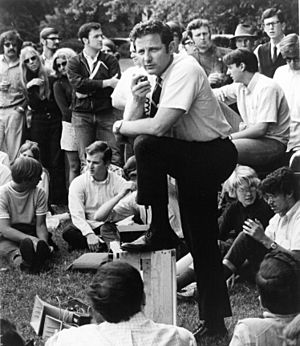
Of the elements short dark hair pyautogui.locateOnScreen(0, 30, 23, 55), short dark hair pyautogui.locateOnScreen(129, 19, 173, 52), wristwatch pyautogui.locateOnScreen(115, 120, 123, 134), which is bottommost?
wristwatch pyautogui.locateOnScreen(115, 120, 123, 134)

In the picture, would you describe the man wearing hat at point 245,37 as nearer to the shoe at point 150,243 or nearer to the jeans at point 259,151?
the jeans at point 259,151

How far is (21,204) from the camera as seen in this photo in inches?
191

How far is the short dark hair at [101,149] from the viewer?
14.9 ft

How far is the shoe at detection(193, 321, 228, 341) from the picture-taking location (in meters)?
4.32

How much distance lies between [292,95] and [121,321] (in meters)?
1.48

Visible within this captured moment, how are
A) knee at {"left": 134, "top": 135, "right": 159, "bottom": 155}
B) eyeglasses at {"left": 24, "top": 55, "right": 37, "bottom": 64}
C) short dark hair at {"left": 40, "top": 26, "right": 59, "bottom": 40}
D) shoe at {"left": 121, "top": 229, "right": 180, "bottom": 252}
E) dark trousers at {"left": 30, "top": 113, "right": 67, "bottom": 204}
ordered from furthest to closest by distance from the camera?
eyeglasses at {"left": 24, "top": 55, "right": 37, "bottom": 64}
dark trousers at {"left": 30, "top": 113, "right": 67, "bottom": 204}
short dark hair at {"left": 40, "top": 26, "right": 59, "bottom": 40}
shoe at {"left": 121, "top": 229, "right": 180, "bottom": 252}
knee at {"left": 134, "top": 135, "right": 159, "bottom": 155}

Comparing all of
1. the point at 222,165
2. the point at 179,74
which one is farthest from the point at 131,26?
the point at 222,165

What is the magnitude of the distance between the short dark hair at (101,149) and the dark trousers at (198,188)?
1.31 ft

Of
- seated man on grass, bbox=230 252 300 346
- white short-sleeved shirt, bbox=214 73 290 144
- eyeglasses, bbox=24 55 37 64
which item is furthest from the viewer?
eyeglasses, bbox=24 55 37 64

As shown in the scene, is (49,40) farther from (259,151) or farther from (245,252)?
(245,252)

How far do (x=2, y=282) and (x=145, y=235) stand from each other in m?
0.79

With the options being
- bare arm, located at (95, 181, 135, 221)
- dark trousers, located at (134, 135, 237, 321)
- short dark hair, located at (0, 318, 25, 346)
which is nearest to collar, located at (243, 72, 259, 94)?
dark trousers, located at (134, 135, 237, 321)

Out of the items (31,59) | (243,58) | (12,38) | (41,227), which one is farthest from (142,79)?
(41,227)

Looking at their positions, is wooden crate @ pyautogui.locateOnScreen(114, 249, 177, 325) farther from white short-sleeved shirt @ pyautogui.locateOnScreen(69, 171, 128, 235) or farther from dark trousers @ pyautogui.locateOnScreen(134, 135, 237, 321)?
white short-sleeved shirt @ pyautogui.locateOnScreen(69, 171, 128, 235)
